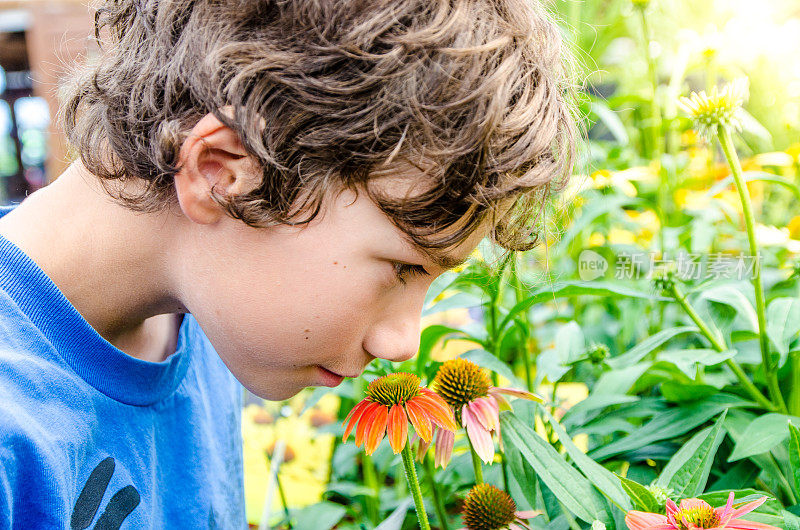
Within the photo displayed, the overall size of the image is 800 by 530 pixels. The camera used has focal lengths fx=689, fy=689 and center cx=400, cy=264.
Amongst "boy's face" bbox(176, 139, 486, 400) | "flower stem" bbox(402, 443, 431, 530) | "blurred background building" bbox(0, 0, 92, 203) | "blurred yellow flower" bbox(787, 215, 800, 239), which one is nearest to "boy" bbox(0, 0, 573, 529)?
"boy's face" bbox(176, 139, 486, 400)

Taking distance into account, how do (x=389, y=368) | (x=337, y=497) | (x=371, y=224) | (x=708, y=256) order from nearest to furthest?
1. (x=371, y=224)
2. (x=389, y=368)
3. (x=708, y=256)
4. (x=337, y=497)

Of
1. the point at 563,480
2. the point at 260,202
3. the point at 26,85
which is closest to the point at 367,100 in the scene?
the point at 260,202

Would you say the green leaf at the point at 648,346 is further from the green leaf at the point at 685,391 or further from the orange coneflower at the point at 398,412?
the orange coneflower at the point at 398,412

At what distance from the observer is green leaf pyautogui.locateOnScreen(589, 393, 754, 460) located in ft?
2.19

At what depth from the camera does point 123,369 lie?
70 cm

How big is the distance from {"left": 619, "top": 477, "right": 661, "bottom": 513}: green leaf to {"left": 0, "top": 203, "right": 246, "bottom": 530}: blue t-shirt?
1.54ft

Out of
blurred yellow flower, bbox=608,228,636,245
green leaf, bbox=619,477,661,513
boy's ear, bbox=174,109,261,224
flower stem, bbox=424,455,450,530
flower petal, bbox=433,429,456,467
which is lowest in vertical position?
flower stem, bbox=424,455,450,530

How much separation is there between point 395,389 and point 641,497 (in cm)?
21

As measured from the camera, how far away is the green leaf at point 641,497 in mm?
499

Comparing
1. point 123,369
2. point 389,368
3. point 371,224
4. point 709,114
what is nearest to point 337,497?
point 389,368

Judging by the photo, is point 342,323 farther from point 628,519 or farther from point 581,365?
point 581,365

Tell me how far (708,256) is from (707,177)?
0.31 metres

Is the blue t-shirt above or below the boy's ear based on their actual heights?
below

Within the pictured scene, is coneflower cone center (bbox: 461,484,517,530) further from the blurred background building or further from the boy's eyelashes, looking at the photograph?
the blurred background building
